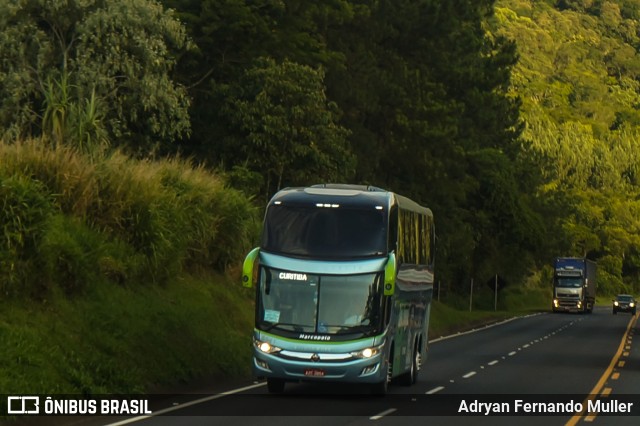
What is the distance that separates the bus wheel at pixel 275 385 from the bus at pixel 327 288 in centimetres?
2

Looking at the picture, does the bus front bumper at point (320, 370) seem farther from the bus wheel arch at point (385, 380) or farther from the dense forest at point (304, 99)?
the dense forest at point (304, 99)

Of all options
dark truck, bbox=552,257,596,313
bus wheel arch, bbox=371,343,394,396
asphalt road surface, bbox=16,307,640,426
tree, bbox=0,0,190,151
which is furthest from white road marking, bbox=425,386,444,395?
dark truck, bbox=552,257,596,313

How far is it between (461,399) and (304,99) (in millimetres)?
22491

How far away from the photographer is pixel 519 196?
83.4 meters

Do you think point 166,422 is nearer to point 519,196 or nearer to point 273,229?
point 273,229

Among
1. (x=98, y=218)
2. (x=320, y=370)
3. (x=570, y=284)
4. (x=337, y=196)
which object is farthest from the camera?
(x=570, y=284)

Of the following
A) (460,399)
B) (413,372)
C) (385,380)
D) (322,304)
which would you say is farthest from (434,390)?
(322,304)

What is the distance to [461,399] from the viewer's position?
75.8ft

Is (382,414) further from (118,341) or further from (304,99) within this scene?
(304,99)

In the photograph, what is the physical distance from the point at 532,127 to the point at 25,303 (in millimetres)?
163604

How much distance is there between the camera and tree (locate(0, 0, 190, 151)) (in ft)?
128

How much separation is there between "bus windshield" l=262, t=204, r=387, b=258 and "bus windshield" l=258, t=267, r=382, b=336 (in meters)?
0.48

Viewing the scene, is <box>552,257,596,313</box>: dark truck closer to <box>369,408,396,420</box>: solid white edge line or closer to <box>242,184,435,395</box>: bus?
<box>242,184,435,395</box>: bus

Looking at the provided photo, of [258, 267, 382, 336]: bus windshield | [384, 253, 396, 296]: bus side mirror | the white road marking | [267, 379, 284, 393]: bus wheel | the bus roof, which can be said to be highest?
the bus roof
